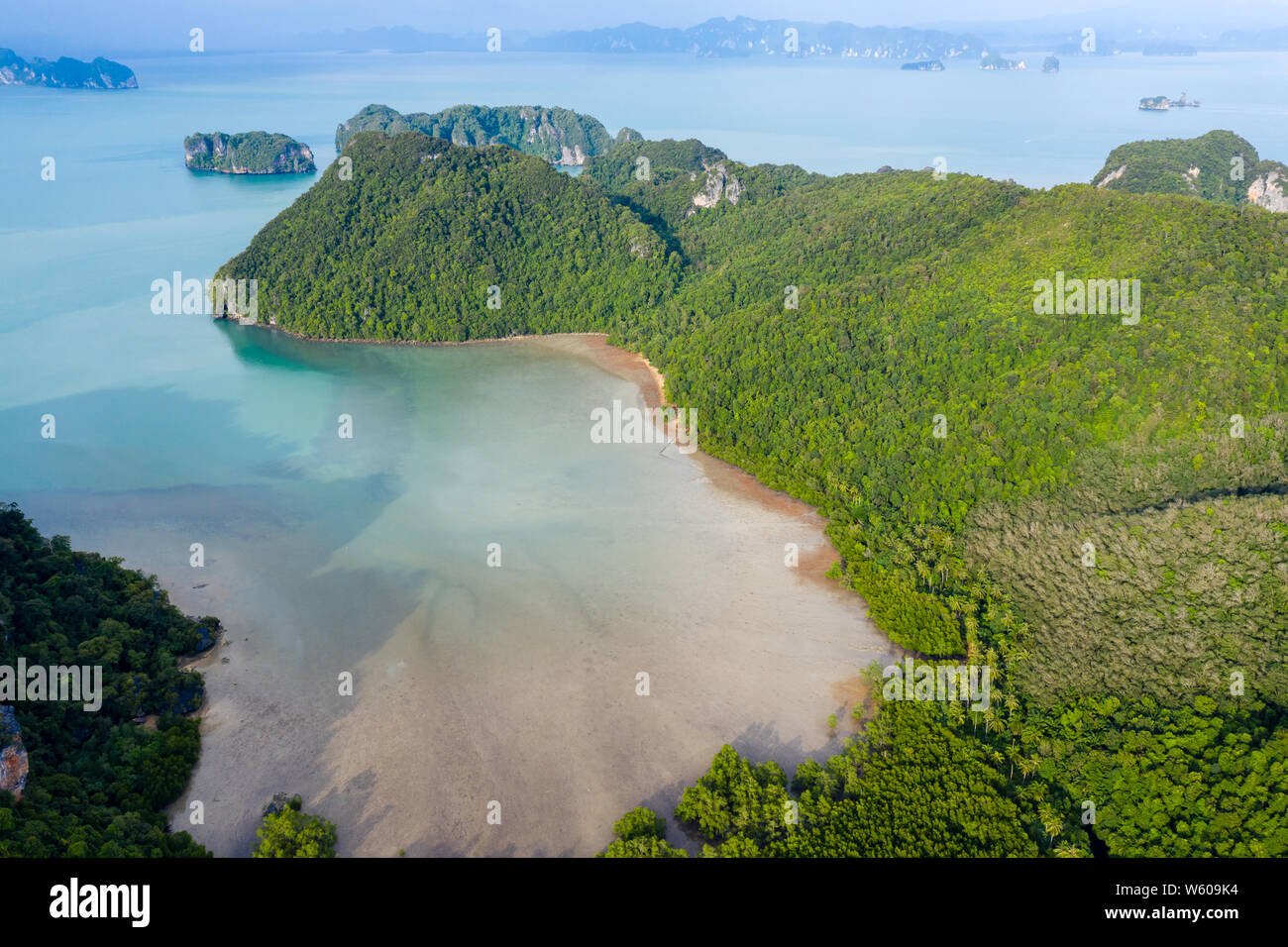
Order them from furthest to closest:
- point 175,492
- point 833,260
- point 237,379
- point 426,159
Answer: point 426,159 → point 833,260 → point 237,379 → point 175,492

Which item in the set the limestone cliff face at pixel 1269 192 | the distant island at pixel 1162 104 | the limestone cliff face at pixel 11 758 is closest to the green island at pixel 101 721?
the limestone cliff face at pixel 11 758

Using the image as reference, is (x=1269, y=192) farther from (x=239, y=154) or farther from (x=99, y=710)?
(x=239, y=154)

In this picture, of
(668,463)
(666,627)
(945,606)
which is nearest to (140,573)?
(666,627)

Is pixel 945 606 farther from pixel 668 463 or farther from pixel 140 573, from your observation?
pixel 140 573

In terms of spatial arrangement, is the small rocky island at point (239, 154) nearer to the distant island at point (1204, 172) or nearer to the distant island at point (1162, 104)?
the distant island at point (1204, 172)

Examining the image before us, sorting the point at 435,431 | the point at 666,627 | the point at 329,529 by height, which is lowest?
the point at 666,627

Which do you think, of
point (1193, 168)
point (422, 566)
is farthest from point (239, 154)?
point (1193, 168)
